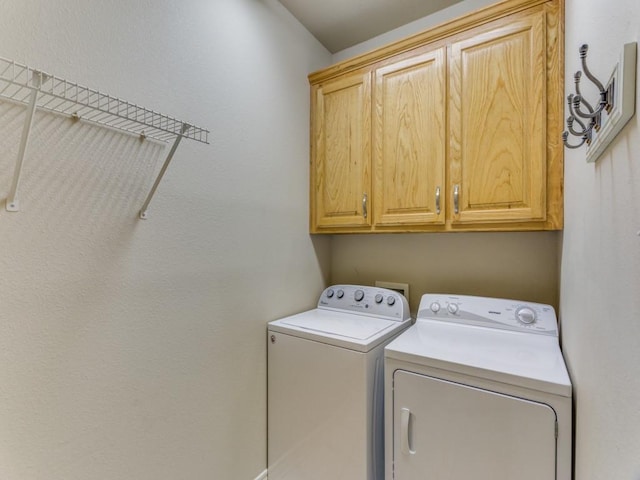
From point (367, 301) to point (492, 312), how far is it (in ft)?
2.21

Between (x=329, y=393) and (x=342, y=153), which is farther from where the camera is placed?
(x=342, y=153)

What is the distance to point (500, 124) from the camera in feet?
4.66

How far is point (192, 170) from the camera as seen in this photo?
1.31m

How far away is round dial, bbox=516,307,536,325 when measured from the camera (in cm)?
146

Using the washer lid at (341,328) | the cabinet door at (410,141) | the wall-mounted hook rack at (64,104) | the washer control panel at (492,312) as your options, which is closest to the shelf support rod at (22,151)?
the wall-mounted hook rack at (64,104)

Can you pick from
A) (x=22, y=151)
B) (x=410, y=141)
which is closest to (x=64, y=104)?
(x=22, y=151)

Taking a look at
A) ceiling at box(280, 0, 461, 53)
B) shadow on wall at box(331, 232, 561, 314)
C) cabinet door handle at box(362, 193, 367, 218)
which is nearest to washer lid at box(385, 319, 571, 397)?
shadow on wall at box(331, 232, 561, 314)

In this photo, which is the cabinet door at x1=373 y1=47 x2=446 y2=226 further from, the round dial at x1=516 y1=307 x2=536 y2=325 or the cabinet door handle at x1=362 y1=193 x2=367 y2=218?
the round dial at x1=516 y1=307 x2=536 y2=325

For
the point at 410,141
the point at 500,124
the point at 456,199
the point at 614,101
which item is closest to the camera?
the point at 614,101

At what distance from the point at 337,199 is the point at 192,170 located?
0.92 metres

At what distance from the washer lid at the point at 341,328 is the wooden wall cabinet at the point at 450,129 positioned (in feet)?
1.74

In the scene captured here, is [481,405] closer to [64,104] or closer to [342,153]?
[342,153]

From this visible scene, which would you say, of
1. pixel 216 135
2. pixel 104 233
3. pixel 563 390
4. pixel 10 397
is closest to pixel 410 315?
pixel 563 390

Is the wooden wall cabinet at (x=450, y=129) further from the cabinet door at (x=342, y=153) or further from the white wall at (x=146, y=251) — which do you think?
the white wall at (x=146, y=251)
